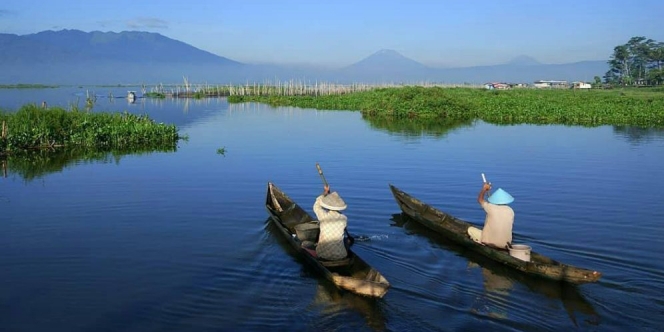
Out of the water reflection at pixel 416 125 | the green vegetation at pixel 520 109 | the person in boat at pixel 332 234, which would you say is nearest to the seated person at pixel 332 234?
the person in boat at pixel 332 234

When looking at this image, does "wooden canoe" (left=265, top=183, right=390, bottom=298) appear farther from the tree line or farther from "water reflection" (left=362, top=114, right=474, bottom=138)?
the tree line

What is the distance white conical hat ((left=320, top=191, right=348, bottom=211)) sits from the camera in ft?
30.7

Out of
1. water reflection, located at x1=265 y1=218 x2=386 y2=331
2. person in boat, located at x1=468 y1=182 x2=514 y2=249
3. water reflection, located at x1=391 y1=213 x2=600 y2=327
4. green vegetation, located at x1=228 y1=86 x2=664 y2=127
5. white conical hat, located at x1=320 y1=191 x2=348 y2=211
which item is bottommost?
water reflection, located at x1=265 y1=218 x2=386 y2=331

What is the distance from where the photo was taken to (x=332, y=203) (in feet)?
30.9

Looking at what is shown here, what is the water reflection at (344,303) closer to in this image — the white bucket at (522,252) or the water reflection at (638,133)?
the white bucket at (522,252)

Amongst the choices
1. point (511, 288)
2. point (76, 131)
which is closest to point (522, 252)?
point (511, 288)

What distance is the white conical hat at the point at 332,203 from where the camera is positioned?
9367 mm

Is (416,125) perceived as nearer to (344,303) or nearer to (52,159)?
(52,159)

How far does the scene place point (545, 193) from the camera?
15672 millimetres

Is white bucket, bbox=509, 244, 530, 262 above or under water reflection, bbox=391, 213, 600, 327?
above

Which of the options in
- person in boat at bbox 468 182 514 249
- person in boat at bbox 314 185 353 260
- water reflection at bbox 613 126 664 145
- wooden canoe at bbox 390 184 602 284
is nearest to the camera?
wooden canoe at bbox 390 184 602 284

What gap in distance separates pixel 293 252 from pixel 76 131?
56.7 ft

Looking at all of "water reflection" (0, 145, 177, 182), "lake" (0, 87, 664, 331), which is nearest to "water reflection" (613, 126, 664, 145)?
"lake" (0, 87, 664, 331)

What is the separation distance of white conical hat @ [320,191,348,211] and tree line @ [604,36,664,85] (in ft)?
300
